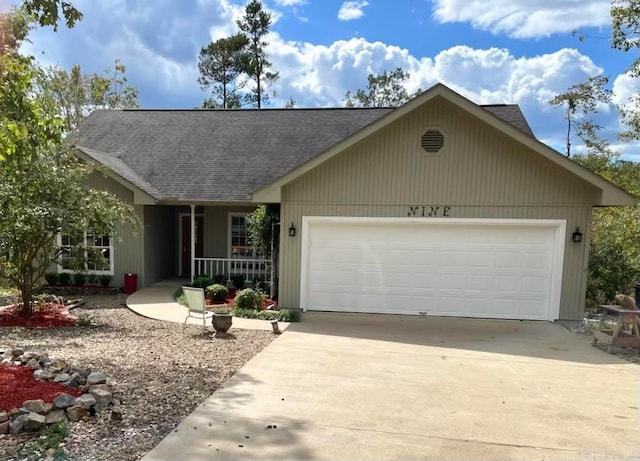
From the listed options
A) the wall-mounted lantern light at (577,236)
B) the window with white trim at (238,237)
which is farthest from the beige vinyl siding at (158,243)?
the wall-mounted lantern light at (577,236)

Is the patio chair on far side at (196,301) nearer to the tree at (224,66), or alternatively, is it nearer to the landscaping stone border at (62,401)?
the landscaping stone border at (62,401)

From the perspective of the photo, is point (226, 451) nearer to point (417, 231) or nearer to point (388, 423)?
point (388, 423)

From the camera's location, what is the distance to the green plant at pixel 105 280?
12562 millimetres

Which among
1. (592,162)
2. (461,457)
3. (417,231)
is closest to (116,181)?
(417,231)

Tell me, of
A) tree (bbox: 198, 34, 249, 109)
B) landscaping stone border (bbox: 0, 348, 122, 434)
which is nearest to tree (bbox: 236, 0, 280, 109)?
tree (bbox: 198, 34, 249, 109)

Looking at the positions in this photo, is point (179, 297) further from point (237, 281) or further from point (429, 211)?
point (429, 211)

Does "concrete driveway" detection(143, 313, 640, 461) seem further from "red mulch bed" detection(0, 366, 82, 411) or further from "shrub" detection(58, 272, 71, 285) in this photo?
"shrub" detection(58, 272, 71, 285)

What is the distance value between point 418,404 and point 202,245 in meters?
11.0

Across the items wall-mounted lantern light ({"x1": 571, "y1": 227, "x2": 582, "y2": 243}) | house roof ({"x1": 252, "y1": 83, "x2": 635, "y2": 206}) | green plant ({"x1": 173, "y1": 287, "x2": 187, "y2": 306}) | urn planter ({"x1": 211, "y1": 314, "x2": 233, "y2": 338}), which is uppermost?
house roof ({"x1": 252, "y1": 83, "x2": 635, "y2": 206})

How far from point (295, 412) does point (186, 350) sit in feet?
9.57

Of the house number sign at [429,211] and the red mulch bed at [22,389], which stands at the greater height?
the house number sign at [429,211]

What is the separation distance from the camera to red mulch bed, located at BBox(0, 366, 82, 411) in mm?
4216

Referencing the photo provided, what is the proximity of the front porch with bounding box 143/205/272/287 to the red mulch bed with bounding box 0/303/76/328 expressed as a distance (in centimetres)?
335

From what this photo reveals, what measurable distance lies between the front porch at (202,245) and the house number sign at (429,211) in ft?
16.1
